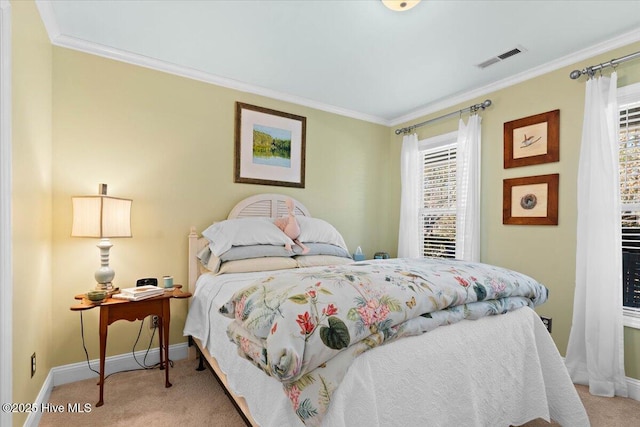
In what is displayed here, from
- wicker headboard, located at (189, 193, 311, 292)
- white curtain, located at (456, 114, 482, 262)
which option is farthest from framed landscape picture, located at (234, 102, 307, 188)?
white curtain, located at (456, 114, 482, 262)

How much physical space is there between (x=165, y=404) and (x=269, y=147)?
2.36m

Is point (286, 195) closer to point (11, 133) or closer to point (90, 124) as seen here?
point (90, 124)

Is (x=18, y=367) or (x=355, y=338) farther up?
(x=355, y=338)

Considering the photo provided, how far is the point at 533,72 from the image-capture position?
2863mm

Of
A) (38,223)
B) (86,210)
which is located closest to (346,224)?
(86,210)

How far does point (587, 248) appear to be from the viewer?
2.40 m

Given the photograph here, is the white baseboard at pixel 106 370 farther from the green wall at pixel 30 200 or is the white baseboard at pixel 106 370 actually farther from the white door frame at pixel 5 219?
the white door frame at pixel 5 219

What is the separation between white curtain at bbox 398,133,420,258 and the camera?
12.7 ft

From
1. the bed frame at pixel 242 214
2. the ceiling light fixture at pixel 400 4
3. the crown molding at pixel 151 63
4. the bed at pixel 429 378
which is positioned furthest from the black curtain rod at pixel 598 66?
the bed frame at pixel 242 214

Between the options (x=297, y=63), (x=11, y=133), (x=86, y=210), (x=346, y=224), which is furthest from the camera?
(x=346, y=224)

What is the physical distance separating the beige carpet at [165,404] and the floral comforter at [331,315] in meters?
0.96

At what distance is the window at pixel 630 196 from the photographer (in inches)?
92.0

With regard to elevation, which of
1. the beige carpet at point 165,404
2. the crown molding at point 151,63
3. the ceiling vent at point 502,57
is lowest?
the beige carpet at point 165,404

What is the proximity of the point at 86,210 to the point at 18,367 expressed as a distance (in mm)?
980
